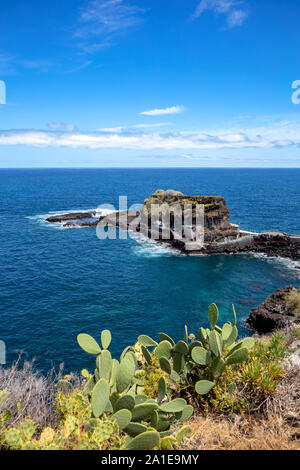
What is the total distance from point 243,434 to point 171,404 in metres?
1.92

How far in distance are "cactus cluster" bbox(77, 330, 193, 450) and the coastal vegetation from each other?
0.06 ft

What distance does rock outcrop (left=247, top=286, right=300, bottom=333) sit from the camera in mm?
27234

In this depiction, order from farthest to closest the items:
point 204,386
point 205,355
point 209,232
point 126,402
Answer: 1. point 209,232
2. point 205,355
3. point 204,386
4. point 126,402

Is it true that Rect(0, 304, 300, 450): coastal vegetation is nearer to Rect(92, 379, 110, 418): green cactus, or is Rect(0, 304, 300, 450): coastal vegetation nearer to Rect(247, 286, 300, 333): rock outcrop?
Rect(92, 379, 110, 418): green cactus

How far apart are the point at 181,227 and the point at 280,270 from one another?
68.3 feet

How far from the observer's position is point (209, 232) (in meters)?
55.2

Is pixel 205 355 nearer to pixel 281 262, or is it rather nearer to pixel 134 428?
pixel 134 428

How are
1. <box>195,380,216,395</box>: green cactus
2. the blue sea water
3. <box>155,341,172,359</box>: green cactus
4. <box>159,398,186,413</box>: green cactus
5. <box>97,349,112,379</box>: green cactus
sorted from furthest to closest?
the blue sea water < <box>155,341,172,359</box>: green cactus < <box>195,380,216,395</box>: green cactus < <box>97,349,112,379</box>: green cactus < <box>159,398,186,413</box>: green cactus

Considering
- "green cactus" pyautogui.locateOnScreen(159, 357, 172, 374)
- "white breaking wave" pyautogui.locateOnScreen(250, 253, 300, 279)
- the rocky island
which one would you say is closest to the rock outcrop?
"white breaking wave" pyautogui.locateOnScreen(250, 253, 300, 279)

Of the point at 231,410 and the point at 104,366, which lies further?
the point at 231,410

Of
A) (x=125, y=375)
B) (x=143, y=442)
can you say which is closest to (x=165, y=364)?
(x=125, y=375)
